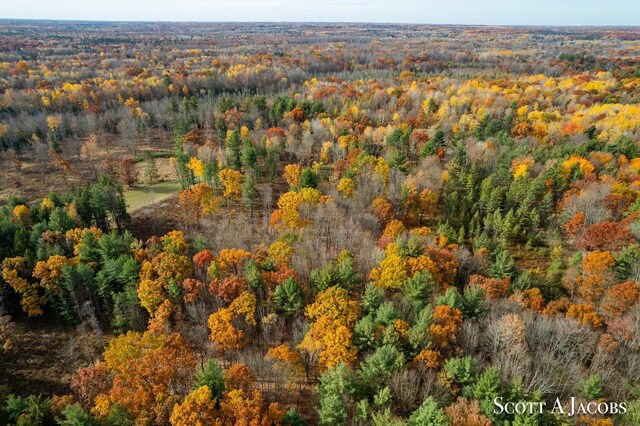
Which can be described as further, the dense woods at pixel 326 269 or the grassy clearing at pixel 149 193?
the grassy clearing at pixel 149 193

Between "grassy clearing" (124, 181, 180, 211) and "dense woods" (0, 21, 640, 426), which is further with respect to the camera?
"grassy clearing" (124, 181, 180, 211)

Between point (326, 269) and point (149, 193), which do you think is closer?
point (326, 269)

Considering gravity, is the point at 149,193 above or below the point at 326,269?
below

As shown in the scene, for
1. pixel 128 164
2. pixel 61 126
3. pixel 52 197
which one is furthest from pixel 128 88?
pixel 52 197

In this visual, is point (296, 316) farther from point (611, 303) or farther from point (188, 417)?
point (611, 303)
